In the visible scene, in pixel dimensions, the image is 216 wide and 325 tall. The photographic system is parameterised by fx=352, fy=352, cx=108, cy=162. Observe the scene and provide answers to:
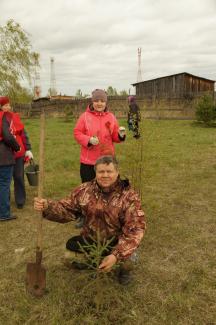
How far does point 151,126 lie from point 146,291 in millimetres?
2613

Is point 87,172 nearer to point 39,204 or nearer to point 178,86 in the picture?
point 39,204

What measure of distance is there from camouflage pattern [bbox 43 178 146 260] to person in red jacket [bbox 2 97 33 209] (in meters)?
2.41

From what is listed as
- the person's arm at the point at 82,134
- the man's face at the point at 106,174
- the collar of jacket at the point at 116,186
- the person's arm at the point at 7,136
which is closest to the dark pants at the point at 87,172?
the person's arm at the point at 82,134

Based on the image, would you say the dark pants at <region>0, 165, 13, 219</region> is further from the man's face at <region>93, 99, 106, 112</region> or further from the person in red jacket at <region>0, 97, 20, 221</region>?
the man's face at <region>93, 99, 106, 112</region>

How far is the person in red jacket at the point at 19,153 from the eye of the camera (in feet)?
17.4

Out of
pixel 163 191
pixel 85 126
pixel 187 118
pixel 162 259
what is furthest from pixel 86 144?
pixel 187 118

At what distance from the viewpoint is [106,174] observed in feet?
10.3

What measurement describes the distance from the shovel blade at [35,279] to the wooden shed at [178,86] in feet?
83.3

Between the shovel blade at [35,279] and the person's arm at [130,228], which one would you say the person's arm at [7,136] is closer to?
the shovel blade at [35,279]

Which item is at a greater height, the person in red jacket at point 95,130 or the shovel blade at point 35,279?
the person in red jacket at point 95,130

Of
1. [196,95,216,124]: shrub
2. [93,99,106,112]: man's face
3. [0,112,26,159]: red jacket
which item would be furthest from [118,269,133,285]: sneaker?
[196,95,216,124]: shrub

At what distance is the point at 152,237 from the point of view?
185 inches

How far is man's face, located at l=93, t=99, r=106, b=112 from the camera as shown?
171 inches

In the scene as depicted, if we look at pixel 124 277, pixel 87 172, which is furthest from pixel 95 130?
pixel 124 277
